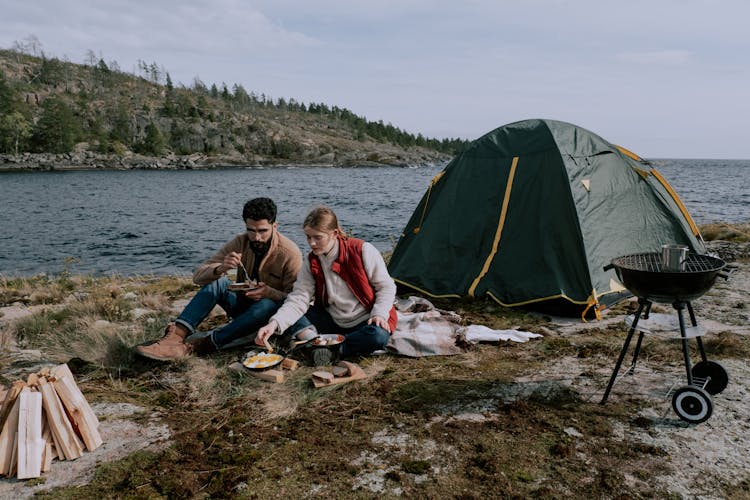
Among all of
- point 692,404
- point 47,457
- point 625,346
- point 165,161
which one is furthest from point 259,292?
point 165,161

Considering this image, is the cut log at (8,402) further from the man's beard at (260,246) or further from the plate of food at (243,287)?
the man's beard at (260,246)

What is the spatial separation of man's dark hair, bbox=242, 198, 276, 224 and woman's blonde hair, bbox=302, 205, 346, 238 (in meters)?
0.46

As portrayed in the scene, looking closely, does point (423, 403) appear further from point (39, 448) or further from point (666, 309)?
point (666, 309)

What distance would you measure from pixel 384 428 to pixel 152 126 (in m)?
89.5

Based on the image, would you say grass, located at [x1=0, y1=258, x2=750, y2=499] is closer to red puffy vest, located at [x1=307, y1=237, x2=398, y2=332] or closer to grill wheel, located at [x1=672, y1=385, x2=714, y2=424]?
grill wheel, located at [x1=672, y1=385, x2=714, y2=424]

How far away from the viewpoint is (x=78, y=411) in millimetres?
3320

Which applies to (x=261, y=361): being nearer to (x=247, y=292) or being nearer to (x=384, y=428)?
(x=247, y=292)

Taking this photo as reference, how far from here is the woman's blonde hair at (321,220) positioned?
4.55 meters

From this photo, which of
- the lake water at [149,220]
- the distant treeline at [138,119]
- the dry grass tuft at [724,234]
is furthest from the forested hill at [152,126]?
the dry grass tuft at [724,234]

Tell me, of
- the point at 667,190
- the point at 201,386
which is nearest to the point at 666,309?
the point at 667,190

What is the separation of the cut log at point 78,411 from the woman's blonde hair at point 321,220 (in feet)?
6.86

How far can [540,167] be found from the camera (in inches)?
269

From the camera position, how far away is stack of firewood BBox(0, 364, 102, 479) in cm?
306

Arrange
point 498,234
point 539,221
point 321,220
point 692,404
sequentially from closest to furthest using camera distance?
point 692,404 → point 321,220 → point 539,221 → point 498,234
